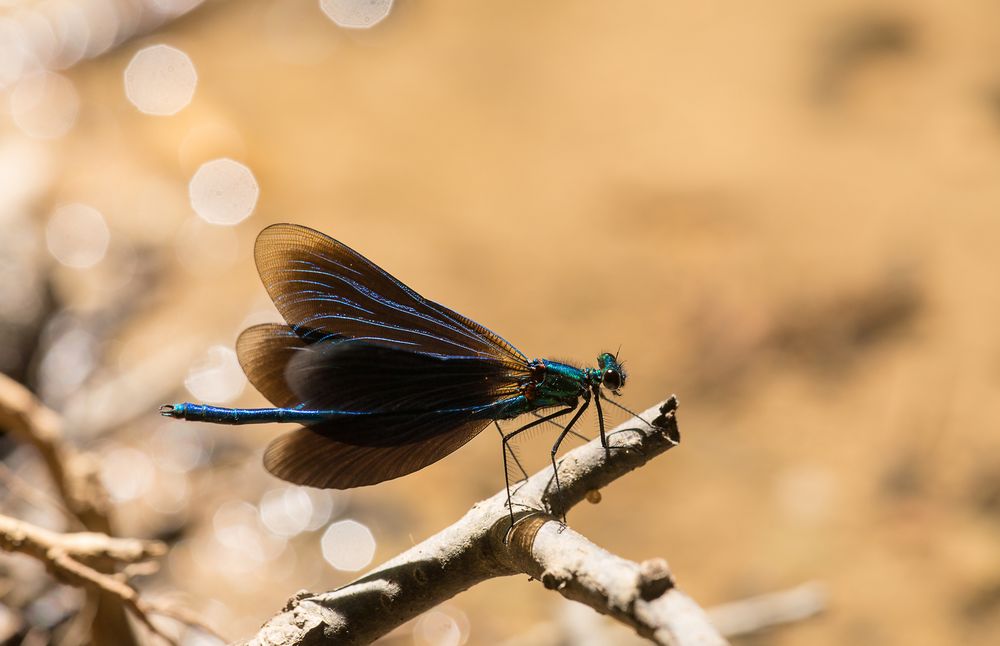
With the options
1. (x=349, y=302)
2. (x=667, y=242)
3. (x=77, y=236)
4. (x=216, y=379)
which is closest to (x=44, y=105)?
(x=77, y=236)

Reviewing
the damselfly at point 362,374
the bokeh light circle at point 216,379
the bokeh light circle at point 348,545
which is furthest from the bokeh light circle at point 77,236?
the damselfly at point 362,374

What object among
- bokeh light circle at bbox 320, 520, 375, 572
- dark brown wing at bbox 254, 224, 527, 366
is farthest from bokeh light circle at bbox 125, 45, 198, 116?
dark brown wing at bbox 254, 224, 527, 366

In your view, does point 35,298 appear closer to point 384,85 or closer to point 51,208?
point 51,208

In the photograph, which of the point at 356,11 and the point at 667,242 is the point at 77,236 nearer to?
the point at 356,11

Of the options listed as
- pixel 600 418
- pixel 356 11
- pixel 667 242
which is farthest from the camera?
pixel 356 11

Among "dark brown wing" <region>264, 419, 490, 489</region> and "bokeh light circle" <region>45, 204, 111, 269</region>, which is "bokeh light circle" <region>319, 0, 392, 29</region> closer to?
"bokeh light circle" <region>45, 204, 111, 269</region>

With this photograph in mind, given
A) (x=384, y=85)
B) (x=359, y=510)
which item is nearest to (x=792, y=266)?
(x=359, y=510)
